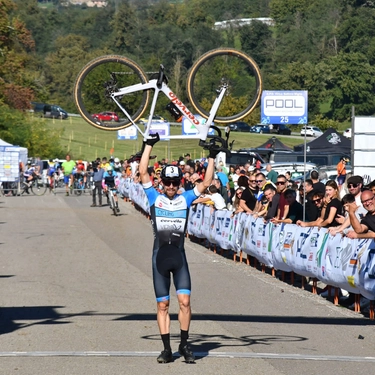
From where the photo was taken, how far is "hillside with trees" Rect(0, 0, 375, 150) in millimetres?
71188

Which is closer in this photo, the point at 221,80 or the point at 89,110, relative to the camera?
the point at 221,80

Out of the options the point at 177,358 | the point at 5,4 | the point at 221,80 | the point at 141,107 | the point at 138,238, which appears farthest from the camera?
the point at 5,4

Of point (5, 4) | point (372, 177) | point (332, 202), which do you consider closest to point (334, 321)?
point (332, 202)

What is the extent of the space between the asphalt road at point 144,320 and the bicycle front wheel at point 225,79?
285cm

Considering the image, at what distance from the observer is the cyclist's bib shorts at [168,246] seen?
909cm

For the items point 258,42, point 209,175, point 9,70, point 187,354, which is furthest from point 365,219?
point 258,42

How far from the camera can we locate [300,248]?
47.4ft

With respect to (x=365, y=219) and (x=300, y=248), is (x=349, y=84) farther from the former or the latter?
(x=365, y=219)

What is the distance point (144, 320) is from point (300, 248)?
3.65 m

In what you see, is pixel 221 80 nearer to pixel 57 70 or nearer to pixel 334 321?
pixel 334 321

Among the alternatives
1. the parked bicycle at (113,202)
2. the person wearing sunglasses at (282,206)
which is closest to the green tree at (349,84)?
the parked bicycle at (113,202)

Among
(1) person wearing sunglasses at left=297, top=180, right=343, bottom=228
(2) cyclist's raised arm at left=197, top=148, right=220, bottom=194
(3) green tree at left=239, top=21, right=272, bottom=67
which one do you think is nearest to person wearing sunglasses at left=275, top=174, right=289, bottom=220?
(1) person wearing sunglasses at left=297, top=180, right=343, bottom=228

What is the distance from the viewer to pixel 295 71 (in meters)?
97.4

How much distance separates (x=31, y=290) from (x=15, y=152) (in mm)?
33144
